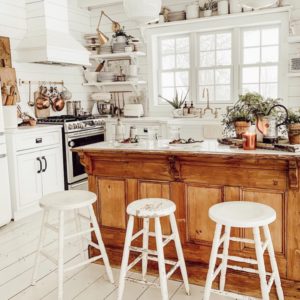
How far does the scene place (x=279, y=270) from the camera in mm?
2576

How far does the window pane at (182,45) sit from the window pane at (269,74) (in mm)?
1192

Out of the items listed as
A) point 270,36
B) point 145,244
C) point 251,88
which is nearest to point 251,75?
point 251,88

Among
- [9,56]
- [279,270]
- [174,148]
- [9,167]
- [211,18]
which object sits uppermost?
[211,18]

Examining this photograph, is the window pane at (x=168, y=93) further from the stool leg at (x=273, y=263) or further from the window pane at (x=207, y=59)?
the stool leg at (x=273, y=263)

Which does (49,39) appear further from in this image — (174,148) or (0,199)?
(174,148)

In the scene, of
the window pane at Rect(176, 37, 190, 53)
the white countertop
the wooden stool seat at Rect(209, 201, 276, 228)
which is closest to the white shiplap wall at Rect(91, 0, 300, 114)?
the window pane at Rect(176, 37, 190, 53)

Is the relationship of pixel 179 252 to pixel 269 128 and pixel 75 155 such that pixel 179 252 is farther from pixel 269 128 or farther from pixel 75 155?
pixel 75 155

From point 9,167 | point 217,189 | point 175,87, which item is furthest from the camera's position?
point 175,87

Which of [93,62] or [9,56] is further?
[93,62]

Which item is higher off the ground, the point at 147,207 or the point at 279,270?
the point at 147,207

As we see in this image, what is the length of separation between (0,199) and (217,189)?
246 cm

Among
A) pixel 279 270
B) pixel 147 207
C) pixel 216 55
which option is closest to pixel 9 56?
pixel 216 55

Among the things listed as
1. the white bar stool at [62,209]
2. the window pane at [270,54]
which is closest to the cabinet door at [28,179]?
the white bar stool at [62,209]

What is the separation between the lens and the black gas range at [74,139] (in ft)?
17.1
